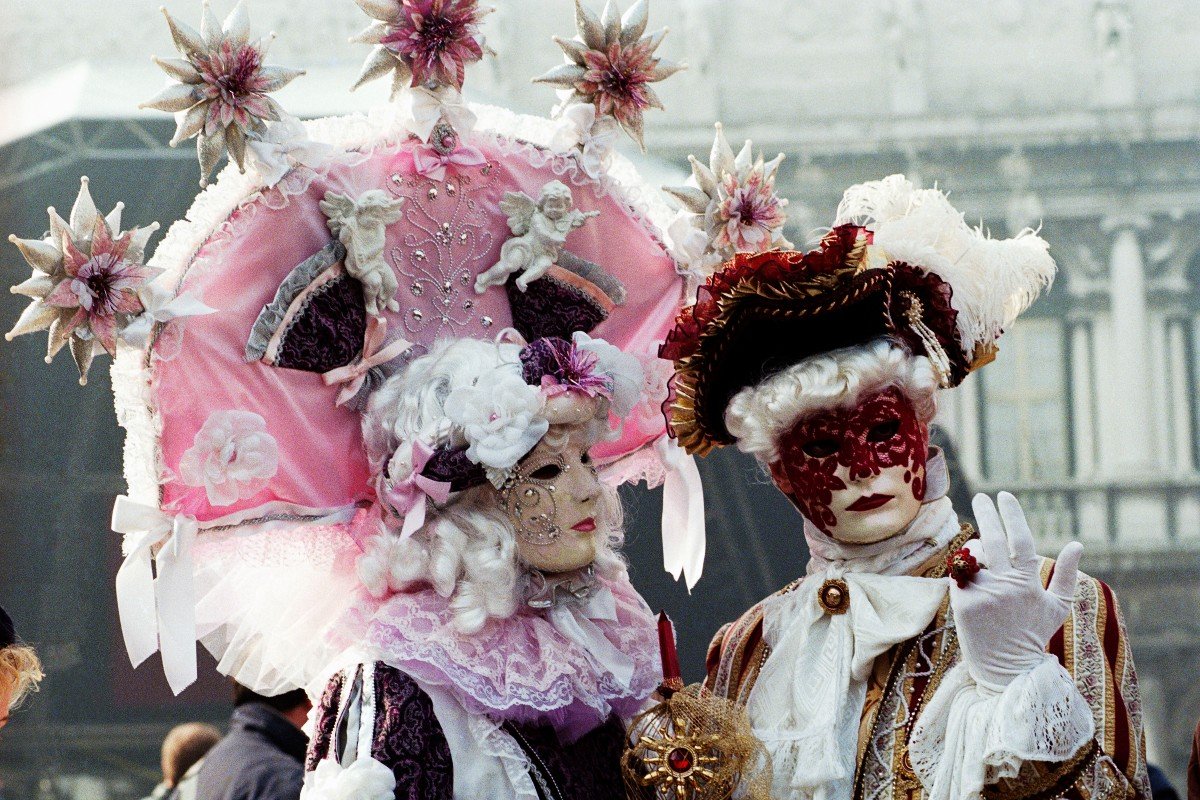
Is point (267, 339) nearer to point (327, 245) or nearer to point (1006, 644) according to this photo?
point (327, 245)

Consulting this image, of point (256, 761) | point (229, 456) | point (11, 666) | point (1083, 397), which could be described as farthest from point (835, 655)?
point (1083, 397)

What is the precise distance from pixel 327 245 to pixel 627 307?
0.69 m

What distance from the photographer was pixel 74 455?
6.41 m

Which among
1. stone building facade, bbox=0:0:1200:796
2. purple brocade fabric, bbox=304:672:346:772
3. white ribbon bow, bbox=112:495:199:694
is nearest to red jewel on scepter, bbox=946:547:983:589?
purple brocade fabric, bbox=304:672:346:772

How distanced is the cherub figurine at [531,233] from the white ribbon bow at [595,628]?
0.66 metres

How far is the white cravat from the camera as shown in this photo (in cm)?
261

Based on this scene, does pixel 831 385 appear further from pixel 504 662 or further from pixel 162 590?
pixel 162 590

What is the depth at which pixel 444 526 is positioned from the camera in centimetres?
286

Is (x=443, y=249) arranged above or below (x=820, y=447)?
above

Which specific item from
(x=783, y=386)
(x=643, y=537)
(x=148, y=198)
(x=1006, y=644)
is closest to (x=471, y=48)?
(x=783, y=386)

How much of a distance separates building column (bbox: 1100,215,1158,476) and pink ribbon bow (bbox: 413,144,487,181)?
6.44 meters

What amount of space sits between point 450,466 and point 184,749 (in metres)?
2.72

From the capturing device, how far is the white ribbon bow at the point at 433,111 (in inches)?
116

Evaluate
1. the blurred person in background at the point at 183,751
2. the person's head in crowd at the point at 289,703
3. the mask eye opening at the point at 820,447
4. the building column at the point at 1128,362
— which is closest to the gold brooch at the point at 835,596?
the mask eye opening at the point at 820,447
